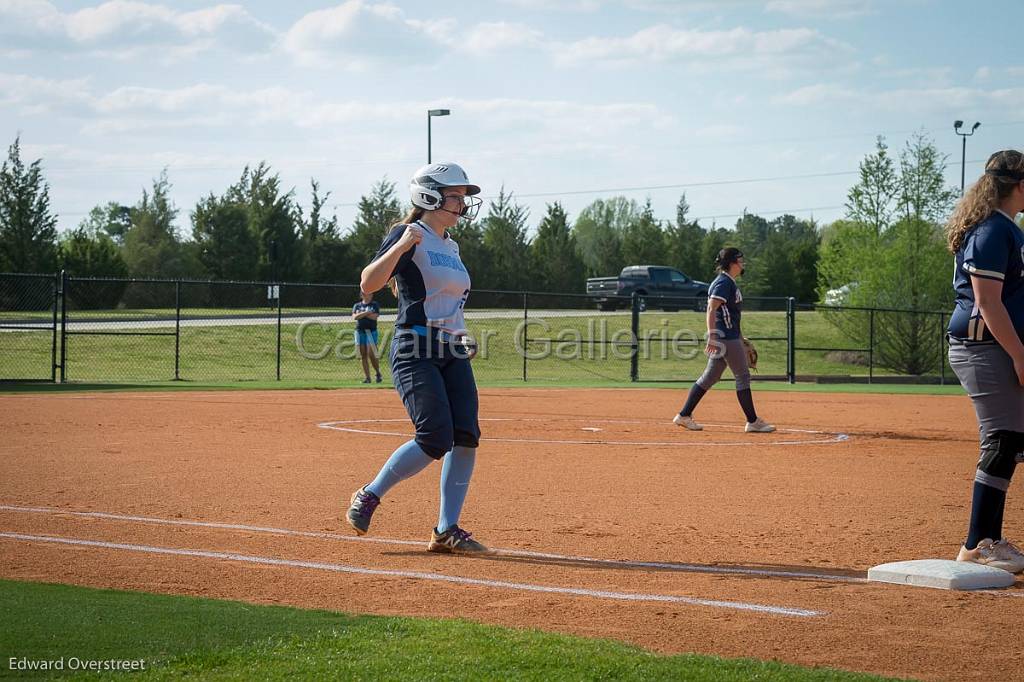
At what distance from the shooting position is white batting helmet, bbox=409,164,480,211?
21.9 ft

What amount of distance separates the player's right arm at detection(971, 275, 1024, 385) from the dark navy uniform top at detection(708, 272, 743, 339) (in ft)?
25.8

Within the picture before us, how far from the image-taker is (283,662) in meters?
4.19

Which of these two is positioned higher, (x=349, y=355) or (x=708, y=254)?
(x=708, y=254)

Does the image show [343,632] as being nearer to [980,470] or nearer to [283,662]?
[283,662]

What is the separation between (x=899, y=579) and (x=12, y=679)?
4.16 meters

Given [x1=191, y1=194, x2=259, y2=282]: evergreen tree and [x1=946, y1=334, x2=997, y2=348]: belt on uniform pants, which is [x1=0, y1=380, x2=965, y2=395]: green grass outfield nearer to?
[x1=946, y1=334, x2=997, y2=348]: belt on uniform pants

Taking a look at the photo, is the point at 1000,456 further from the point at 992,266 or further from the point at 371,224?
the point at 371,224

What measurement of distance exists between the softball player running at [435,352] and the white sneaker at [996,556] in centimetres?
270

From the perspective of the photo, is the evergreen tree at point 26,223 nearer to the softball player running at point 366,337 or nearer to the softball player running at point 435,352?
the softball player running at point 366,337

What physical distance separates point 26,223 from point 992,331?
46.3m

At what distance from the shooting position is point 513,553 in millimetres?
6633

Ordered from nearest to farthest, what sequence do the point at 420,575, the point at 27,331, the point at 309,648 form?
the point at 309,648 < the point at 420,575 < the point at 27,331

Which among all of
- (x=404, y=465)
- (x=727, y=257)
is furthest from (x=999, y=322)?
(x=727, y=257)

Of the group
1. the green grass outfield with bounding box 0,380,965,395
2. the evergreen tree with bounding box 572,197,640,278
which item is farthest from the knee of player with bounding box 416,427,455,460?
the evergreen tree with bounding box 572,197,640,278
